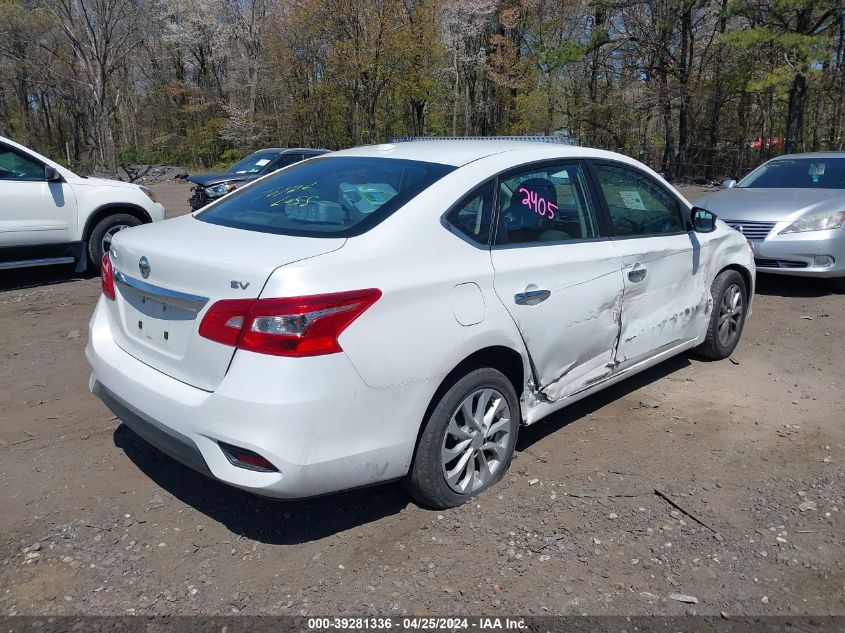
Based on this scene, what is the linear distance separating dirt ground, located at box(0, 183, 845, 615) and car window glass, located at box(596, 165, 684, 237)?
1214mm

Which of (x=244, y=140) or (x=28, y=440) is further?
(x=244, y=140)

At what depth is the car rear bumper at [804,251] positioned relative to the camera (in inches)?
288

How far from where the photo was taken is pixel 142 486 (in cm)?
347

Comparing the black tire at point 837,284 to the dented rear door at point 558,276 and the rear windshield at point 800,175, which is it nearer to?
the rear windshield at point 800,175

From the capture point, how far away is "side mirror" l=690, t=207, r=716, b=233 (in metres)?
4.74

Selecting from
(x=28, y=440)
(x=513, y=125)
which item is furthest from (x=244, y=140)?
(x=28, y=440)

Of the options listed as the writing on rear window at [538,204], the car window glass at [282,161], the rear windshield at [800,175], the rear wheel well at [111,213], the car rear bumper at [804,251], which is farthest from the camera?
the car window glass at [282,161]

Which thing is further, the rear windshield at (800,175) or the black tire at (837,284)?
the rear windshield at (800,175)

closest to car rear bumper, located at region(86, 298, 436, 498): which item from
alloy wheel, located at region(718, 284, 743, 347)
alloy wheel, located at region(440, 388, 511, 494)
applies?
alloy wheel, located at region(440, 388, 511, 494)

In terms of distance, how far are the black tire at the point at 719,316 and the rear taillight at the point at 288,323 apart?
→ 347 cm

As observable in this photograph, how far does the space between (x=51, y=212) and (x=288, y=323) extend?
6404 mm

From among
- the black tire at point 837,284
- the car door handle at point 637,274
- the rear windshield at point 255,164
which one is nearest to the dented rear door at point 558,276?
the car door handle at point 637,274

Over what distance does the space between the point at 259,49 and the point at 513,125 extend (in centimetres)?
1613

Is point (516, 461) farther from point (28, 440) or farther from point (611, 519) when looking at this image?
point (28, 440)
